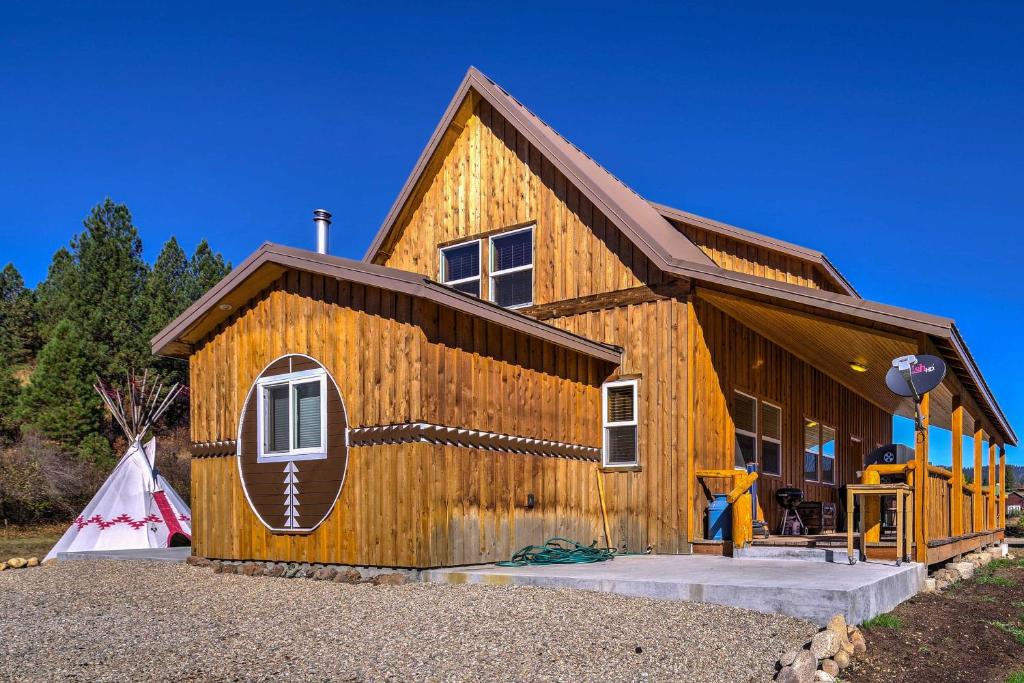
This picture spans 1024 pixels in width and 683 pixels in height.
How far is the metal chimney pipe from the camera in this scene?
12.4 meters

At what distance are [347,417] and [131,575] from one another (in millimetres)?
3593

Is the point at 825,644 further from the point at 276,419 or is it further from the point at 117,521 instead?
the point at 117,521

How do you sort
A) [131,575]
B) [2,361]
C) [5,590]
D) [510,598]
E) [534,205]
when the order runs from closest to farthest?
[510,598]
[5,590]
[131,575]
[534,205]
[2,361]

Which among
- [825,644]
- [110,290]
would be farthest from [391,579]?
[110,290]

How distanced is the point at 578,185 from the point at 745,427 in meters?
4.66

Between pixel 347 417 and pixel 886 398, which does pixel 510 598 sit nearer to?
pixel 347 417

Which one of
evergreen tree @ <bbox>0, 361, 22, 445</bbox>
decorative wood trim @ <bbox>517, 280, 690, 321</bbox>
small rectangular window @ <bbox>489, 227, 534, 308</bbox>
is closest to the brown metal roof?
decorative wood trim @ <bbox>517, 280, 690, 321</bbox>

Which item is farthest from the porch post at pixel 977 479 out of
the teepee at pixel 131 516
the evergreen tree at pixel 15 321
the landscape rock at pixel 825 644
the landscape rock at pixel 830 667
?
the evergreen tree at pixel 15 321

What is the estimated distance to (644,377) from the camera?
12.3 meters

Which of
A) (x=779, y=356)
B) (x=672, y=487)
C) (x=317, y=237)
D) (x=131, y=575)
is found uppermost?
(x=317, y=237)

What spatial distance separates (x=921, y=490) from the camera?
927 centimetres

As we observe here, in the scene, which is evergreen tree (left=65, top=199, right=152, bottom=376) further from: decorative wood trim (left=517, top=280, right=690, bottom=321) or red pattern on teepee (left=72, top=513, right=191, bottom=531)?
decorative wood trim (left=517, top=280, right=690, bottom=321)

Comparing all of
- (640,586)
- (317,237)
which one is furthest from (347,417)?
(640,586)

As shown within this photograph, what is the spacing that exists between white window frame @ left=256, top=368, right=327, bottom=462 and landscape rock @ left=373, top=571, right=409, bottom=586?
1683mm
